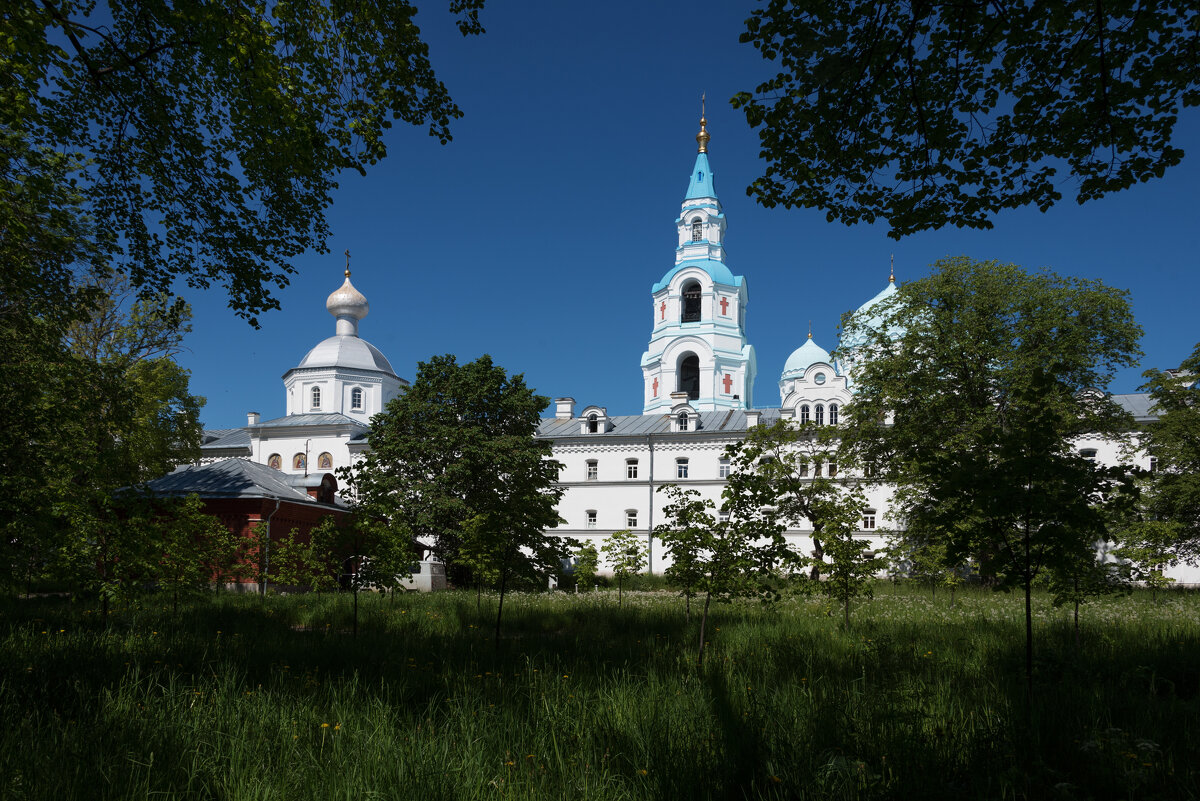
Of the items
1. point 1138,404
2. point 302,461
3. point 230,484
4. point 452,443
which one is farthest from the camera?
point 302,461

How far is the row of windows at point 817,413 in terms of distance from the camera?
45875 millimetres

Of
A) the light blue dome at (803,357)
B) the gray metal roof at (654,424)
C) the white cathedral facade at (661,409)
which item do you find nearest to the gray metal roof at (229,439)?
the white cathedral facade at (661,409)

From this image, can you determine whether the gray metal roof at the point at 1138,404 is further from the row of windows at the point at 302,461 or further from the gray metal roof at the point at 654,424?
the row of windows at the point at 302,461

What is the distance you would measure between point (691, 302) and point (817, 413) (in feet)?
58.2

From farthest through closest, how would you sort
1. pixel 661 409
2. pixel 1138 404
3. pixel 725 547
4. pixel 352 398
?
pixel 352 398
pixel 661 409
pixel 1138 404
pixel 725 547

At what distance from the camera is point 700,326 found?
5747 cm

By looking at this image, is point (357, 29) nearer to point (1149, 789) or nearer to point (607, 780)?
point (607, 780)

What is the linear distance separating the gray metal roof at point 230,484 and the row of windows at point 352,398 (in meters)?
26.6

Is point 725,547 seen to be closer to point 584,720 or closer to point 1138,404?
point 584,720

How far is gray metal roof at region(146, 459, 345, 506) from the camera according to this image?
85.9 ft

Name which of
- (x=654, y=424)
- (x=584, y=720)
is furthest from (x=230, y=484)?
(x=654, y=424)

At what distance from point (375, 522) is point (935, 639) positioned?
9.10 m

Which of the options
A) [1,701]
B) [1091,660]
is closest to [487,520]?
[1,701]

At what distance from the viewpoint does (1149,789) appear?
4.30 m
